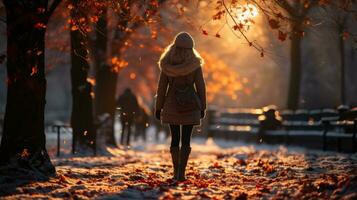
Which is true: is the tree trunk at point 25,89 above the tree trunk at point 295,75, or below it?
below

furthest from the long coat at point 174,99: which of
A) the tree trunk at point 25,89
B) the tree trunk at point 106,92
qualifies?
the tree trunk at point 106,92

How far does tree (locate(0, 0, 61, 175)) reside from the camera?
9234mm

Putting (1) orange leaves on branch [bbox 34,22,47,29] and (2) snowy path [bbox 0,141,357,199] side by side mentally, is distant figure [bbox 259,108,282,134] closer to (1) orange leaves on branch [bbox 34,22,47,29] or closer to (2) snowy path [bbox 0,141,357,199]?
(2) snowy path [bbox 0,141,357,199]

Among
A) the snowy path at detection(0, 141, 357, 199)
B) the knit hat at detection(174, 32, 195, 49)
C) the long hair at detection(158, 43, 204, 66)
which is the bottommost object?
the snowy path at detection(0, 141, 357, 199)

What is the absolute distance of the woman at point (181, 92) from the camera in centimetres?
945

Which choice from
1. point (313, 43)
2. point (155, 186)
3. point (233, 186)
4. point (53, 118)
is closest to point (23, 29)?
point (155, 186)

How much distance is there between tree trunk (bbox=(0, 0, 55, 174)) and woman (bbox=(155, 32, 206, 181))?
1.81 m

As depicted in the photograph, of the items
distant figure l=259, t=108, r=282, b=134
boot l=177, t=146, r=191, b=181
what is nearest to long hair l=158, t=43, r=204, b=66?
boot l=177, t=146, r=191, b=181

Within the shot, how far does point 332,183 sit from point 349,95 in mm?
42857

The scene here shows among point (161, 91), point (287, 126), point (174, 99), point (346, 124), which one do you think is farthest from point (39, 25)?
point (287, 126)

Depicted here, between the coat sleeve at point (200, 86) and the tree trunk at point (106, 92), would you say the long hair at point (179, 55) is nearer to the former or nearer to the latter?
the coat sleeve at point (200, 86)

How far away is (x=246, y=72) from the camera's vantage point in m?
65.9

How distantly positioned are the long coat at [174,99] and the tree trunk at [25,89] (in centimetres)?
180

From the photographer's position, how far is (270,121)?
24.5m
